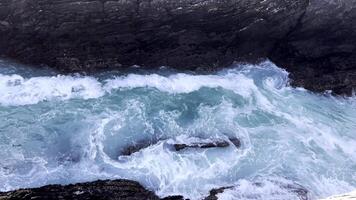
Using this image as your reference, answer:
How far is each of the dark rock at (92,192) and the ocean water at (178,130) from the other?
340 millimetres

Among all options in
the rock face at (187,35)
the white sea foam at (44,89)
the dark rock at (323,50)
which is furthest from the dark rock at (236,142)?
the white sea foam at (44,89)

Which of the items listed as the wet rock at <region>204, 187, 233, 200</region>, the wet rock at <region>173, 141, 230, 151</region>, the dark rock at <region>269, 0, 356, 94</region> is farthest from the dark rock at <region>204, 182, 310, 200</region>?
the dark rock at <region>269, 0, 356, 94</region>

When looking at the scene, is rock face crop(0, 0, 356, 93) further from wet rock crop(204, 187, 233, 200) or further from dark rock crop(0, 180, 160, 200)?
wet rock crop(204, 187, 233, 200)

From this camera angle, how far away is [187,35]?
2003 centimetres

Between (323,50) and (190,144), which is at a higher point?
(323,50)

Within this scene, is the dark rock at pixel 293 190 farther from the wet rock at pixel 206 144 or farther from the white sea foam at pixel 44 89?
the white sea foam at pixel 44 89

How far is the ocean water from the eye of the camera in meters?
15.8

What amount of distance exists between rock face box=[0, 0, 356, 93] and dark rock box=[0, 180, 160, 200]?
21.0 feet

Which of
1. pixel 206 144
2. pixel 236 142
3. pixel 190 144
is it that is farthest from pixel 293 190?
pixel 190 144

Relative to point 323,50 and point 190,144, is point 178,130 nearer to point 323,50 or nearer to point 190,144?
point 190,144

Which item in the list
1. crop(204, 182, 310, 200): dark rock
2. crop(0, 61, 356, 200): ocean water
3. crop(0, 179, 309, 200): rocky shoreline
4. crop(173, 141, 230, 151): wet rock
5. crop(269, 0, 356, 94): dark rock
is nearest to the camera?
crop(0, 179, 309, 200): rocky shoreline

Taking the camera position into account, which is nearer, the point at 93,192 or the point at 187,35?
the point at 93,192

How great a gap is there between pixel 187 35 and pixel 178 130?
4397 mm

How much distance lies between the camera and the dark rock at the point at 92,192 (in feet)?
47.2
